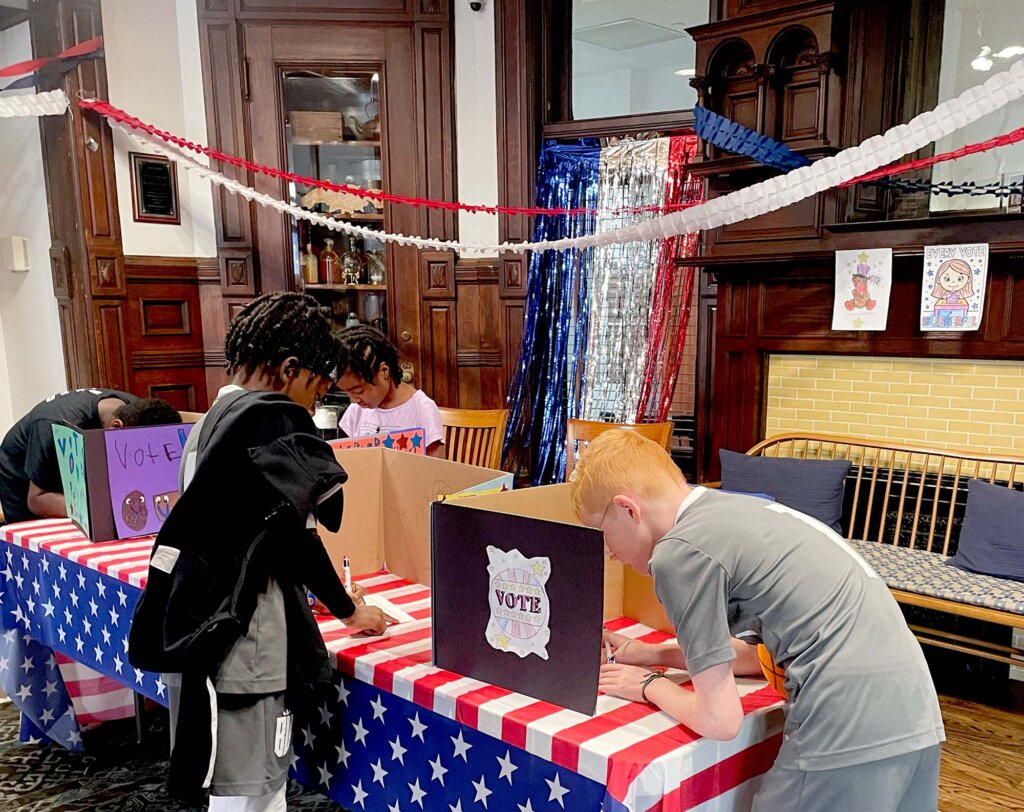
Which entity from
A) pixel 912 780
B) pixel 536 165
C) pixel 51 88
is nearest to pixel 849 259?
pixel 536 165

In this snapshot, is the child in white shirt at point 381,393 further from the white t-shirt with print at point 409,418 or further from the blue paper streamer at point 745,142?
the blue paper streamer at point 745,142

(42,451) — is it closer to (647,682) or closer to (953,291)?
(647,682)

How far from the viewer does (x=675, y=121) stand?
3.86 m

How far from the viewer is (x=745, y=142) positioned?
123 inches

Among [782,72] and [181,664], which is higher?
[782,72]

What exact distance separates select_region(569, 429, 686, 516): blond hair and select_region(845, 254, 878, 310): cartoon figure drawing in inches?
90.6

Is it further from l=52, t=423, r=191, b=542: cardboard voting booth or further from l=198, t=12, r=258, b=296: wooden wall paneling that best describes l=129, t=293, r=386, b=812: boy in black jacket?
l=198, t=12, r=258, b=296: wooden wall paneling

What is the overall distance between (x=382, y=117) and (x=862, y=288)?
2491mm

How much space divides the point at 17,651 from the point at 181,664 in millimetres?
1365

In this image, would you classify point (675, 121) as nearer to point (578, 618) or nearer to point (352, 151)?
point (352, 151)

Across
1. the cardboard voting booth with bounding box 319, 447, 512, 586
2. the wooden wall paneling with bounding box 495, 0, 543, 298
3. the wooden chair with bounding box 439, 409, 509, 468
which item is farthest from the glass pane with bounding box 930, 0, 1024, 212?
the cardboard voting booth with bounding box 319, 447, 512, 586

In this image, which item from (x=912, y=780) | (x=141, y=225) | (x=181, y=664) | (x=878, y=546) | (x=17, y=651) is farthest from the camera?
(x=141, y=225)

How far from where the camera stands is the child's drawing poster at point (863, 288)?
3.08m

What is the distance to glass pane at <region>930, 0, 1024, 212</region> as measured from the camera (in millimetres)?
3066
